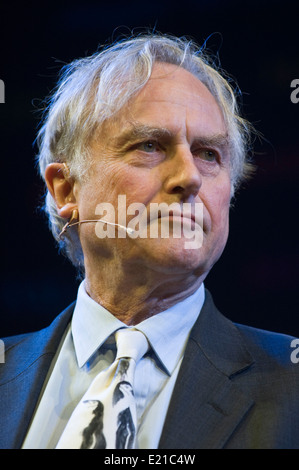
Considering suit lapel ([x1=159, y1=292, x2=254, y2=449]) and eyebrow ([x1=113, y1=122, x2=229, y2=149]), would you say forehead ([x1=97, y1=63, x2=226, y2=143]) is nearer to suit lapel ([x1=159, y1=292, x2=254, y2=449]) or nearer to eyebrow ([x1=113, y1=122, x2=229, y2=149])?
eyebrow ([x1=113, y1=122, x2=229, y2=149])

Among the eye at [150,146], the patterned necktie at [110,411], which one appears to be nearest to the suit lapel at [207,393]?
the patterned necktie at [110,411]

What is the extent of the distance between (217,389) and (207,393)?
0.03 m

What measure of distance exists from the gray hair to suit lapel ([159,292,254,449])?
570 mm

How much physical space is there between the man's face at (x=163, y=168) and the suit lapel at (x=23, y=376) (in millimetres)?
283

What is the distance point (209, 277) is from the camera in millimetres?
2178

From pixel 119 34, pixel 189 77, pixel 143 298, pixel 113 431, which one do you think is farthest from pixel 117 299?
pixel 119 34

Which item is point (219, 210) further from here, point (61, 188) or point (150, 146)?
point (61, 188)

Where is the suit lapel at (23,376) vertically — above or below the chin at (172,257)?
below

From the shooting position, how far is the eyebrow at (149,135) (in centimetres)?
172

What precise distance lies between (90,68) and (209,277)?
2.74 ft

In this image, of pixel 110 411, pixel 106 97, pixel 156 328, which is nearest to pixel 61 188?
pixel 106 97

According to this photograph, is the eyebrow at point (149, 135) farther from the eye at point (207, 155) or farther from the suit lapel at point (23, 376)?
the suit lapel at point (23, 376)

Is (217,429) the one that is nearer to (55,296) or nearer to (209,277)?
(209,277)

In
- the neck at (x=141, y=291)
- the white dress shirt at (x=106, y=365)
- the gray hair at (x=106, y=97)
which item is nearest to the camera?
the white dress shirt at (x=106, y=365)
